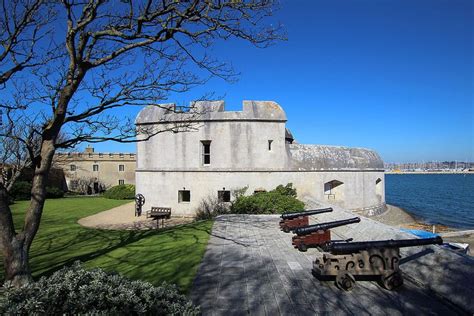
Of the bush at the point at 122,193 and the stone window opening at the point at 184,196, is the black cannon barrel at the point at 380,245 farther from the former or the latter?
the bush at the point at 122,193

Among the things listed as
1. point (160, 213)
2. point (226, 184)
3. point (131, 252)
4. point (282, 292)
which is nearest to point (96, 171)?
point (160, 213)

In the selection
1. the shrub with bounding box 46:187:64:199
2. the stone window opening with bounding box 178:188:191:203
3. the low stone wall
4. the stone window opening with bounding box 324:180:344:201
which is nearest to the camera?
the low stone wall

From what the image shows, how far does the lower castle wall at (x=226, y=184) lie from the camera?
19891 mm

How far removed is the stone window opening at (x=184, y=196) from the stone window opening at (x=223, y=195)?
2178mm

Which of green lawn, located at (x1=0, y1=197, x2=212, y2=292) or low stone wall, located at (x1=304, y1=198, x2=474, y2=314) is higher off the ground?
low stone wall, located at (x1=304, y1=198, x2=474, y2=314)

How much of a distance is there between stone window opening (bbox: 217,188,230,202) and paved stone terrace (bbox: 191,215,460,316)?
11146 millimetres

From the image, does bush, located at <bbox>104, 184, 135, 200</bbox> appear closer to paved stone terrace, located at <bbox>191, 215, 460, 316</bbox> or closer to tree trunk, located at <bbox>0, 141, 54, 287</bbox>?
paved stone terrace, located at <bbox>191, 215, 460, 316</bbox>

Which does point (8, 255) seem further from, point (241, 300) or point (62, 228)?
point (62, 228)

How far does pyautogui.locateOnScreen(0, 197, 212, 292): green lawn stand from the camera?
732 cm

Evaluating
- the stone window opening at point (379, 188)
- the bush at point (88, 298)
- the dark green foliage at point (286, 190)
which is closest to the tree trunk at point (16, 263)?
the bush at point (88, 298)

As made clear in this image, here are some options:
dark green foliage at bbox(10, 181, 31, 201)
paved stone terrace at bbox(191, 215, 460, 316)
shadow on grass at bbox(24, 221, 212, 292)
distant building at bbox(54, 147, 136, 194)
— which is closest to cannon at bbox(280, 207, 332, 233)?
paved stone terrace at bbox(191, 215, 460, 316)

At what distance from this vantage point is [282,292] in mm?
5922

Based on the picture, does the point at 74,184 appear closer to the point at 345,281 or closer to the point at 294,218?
the point at 294,218

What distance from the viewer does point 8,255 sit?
6039 millimetres
